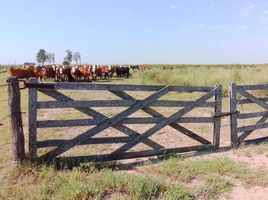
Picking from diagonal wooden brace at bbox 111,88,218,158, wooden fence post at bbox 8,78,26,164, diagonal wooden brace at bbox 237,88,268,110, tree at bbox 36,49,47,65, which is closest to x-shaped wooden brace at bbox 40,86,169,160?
wooden fence post at bbox 8,78,26,164

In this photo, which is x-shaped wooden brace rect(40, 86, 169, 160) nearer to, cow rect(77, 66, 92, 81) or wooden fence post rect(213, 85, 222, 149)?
wooden fence post rect(213, 85, 222, 149)

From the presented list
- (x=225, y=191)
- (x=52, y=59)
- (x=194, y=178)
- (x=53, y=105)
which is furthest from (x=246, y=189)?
(x=52, y=59)

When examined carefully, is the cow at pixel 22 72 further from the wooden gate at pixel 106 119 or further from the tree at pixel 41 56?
the tree at pixel 41 56

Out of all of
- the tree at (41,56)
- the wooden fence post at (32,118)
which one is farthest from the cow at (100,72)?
the tree at (41,56)

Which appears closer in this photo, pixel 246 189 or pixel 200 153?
pixel 246 189

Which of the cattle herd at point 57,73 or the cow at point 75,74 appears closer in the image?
the cattle herd at point 57,73

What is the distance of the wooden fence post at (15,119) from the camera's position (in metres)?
5.83

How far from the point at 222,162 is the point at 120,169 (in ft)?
5.95

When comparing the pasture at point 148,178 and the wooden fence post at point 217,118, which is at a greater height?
the wooden fence post at point 217,118

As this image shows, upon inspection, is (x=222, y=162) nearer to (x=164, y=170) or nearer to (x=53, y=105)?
(x=164, y=170)

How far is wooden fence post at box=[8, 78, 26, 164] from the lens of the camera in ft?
19.1

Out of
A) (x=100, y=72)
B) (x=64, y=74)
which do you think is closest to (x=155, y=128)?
(x=64, y=74)

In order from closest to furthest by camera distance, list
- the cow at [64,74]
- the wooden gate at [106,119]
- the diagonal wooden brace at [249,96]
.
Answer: the wooden gate at [106,119] → the diagonal wooden brace at [249,96] → the cow at [64,74]

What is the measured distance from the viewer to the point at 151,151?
7203 mm
